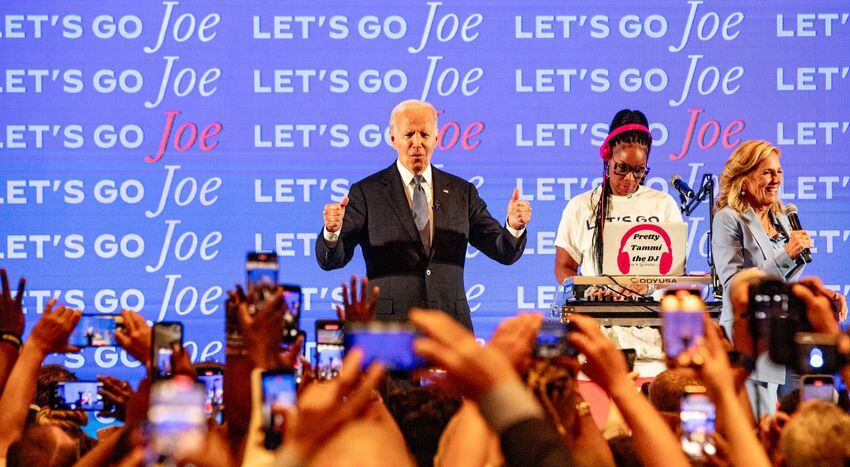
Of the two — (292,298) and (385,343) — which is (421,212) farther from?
(385,343)

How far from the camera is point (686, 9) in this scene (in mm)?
6000

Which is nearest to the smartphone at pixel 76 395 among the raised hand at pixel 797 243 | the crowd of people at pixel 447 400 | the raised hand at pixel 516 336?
the crowd of people at pixel 447 400

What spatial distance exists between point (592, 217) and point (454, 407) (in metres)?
2.83

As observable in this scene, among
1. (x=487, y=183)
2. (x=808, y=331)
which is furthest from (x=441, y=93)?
(x=808, y=331)

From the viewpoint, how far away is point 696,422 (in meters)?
1.67

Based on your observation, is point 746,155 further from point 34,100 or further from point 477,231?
point 34,100

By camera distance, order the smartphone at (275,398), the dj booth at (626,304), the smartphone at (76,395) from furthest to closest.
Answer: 1. the dj booth at (626,304)
2. the smartphone at (76,395)
3. the smartphone at (275,398)

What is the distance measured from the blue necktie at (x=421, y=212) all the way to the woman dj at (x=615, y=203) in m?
0.76

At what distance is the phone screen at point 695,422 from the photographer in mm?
1662

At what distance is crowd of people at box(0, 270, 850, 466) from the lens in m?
1.09

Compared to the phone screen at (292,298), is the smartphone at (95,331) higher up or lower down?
lower down

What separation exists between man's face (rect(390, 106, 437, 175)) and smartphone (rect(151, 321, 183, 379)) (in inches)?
99.3

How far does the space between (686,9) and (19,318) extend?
460 cm

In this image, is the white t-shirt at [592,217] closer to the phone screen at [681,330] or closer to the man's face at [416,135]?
the man's face at [416,135]
